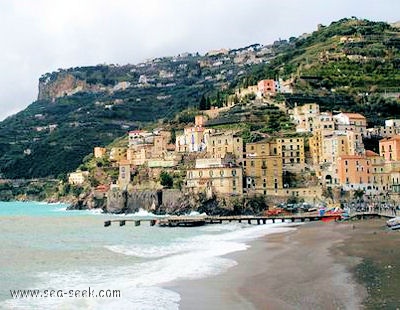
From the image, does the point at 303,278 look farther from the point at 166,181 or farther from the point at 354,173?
the point at 166,181

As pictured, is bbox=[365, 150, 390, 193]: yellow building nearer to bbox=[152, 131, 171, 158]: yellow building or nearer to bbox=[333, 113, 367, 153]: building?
bbox=[333, 113, 367, 153]: building

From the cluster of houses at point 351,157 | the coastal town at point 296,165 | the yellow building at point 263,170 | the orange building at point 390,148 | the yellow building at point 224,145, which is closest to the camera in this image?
the cluster of houses at point 351,157

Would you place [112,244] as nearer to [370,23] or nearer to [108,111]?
[370,23]

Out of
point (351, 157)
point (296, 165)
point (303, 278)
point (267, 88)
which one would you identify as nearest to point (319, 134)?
point (296, 165)

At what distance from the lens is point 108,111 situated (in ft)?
639

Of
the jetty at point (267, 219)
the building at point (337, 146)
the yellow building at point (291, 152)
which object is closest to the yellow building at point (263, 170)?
the yellow building at point (291, 152)

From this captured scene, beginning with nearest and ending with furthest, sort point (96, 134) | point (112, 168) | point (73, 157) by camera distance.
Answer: point (112, 168), point (73, 157), point (96, 134)

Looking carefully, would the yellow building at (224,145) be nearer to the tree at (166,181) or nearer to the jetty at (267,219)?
the tree at (166,181)

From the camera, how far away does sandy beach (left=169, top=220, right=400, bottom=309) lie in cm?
2327

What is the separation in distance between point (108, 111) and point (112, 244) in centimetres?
14820

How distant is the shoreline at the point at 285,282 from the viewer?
23.4 meters

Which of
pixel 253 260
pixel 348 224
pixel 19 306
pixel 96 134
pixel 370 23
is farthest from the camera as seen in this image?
pixel 96 134

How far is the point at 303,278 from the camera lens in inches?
1136

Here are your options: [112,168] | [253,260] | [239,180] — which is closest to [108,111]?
[112,168]
